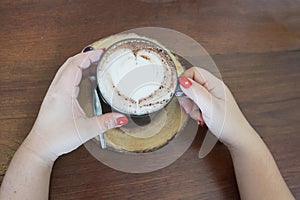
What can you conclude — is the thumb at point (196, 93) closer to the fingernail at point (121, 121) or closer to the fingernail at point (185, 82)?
the fingernail at point (185, 82)

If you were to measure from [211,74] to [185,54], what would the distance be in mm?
80

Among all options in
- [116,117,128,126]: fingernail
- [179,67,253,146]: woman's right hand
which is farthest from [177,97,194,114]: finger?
[116,117,128,126]: fingernail

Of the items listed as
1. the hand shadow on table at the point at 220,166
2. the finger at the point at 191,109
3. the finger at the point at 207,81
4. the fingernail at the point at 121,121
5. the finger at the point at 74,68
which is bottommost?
the hand shadow on table at the point at 220,166

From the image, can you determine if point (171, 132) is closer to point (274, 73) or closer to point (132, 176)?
point (132, 176)

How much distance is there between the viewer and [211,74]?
0.72 meters

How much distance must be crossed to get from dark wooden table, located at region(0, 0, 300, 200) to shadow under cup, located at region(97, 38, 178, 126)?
0.28 feet

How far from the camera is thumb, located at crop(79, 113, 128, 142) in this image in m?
0.65

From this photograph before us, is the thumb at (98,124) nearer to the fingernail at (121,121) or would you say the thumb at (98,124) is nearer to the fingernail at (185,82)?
the fingernail at (121,121)

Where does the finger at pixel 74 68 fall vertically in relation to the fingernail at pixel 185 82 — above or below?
above

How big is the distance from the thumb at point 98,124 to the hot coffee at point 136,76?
0.07 ft

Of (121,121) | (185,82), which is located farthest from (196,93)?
(121,121)

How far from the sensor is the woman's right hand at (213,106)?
67cm

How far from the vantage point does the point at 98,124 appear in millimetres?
652

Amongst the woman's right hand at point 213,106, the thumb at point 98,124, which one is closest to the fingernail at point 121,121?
the thumb at point 98,124
